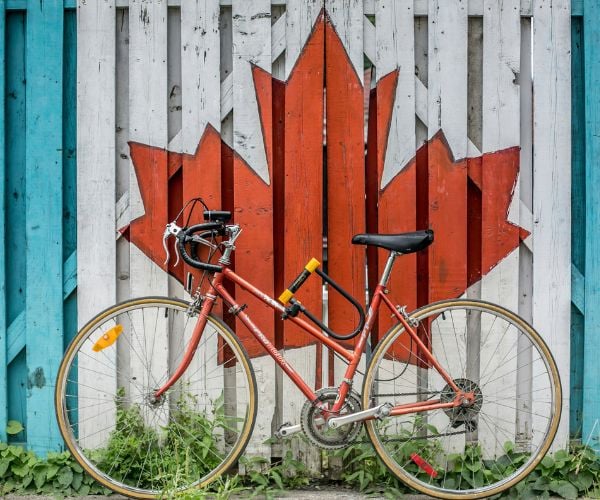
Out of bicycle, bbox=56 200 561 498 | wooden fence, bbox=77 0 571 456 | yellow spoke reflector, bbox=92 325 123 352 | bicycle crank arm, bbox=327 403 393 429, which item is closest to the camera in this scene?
bicycle crank arm, bbox=327 403 393 429

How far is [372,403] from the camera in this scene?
3.80 meters

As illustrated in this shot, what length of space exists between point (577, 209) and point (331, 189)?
1.46 m

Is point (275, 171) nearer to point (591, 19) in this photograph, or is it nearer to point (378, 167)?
point (378, 167)

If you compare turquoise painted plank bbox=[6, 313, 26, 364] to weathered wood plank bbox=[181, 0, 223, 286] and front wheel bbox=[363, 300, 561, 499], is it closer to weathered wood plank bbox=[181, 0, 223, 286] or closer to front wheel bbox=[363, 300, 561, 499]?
weathered wood plank bbox=[181, 0, 223, 286]

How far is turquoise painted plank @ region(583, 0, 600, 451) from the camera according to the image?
4039mm

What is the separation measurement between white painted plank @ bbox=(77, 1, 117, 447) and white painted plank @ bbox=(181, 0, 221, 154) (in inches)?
16.5

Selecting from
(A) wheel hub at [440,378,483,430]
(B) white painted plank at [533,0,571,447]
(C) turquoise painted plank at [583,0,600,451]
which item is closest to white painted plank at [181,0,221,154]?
(B) white painted plank at [533,0,571,447]

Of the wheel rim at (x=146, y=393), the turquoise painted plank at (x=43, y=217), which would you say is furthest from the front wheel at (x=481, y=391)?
the turquoise painted plank at (x=43, y=217)

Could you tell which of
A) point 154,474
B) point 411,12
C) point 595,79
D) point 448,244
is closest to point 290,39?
point 411,12

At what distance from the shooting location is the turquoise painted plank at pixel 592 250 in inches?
159

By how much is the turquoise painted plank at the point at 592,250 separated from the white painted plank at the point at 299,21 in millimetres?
1560

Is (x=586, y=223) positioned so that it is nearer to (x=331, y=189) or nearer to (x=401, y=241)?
(x=401, y=241)

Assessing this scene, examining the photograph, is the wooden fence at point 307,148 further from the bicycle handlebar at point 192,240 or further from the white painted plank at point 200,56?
the bicycle handlebar at point 192,240

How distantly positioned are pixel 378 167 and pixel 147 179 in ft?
4.38
